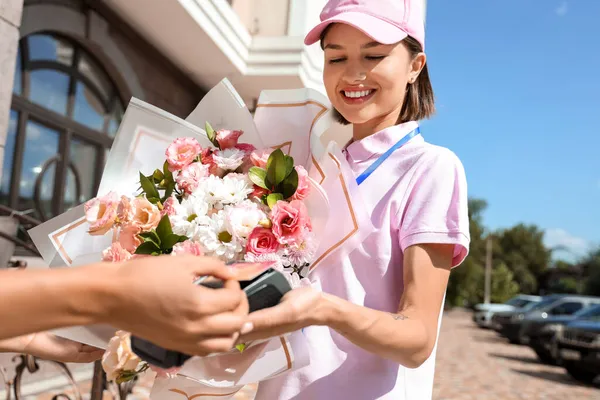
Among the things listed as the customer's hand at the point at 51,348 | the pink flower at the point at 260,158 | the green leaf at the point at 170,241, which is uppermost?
the pink flower at the point at 260,158

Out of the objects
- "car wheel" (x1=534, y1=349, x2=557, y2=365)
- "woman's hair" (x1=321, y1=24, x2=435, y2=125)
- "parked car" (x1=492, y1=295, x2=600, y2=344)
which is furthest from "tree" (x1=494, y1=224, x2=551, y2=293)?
"woman's hair" (x1=321, y1=24, x2=435, y2=125)

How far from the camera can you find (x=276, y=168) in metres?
1.33

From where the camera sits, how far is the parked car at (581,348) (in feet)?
30.2

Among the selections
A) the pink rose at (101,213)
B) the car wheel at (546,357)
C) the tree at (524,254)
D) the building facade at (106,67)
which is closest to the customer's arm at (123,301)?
the pink rose at (101,213)

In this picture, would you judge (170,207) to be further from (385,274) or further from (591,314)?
(591,314)

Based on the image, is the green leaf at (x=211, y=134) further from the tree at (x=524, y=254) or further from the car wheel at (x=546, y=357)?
the tree at (x=524, y=254)

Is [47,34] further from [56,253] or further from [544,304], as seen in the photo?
[544,304]

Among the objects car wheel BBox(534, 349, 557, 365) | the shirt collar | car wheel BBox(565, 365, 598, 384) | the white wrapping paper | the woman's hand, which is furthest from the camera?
car wheel BBox(534, 349, 557, 365)

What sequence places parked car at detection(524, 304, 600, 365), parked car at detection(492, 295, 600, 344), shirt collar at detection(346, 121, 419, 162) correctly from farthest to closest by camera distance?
1. parked car at detection(492, 295, 600, 344)
2. parked car at detection(524, 304, 600, 365)
3. shirt collar at detection(346, 121, 419, 162)

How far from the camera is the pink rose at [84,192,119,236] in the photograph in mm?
1328

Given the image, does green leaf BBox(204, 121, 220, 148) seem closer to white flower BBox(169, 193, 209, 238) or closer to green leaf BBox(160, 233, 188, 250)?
white flower BBox(169, 193, 209, 238)

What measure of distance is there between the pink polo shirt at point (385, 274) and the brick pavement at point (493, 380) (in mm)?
4550

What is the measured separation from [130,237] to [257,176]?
12.4 inches

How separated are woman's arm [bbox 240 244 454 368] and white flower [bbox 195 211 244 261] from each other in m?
0.28
